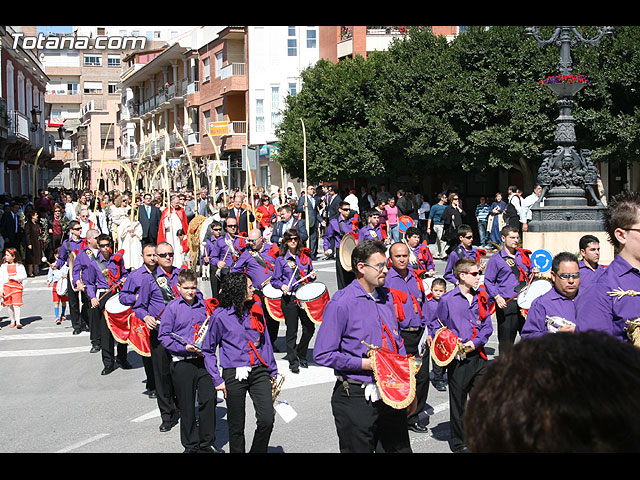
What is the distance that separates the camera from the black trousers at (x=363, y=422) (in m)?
5.26

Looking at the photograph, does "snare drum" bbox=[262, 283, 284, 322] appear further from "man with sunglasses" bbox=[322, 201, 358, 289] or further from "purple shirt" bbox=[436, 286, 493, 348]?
"purple shirt" bbox=[436, 286, 493, 348]

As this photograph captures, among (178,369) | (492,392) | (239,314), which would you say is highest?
(492,392)

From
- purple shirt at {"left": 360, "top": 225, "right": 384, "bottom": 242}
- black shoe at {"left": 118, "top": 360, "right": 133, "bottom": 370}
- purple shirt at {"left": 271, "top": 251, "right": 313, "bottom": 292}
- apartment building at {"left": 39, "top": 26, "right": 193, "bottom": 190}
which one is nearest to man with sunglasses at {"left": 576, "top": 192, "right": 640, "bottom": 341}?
purple shirt at {"left": 271, "top": 251, "right": 313, "bottom": 292}

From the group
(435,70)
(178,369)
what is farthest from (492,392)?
(435,70)

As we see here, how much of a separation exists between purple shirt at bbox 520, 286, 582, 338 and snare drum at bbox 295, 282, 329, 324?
3.80 meters

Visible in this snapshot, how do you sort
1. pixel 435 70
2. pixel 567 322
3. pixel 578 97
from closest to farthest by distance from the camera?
pixel 567 322, pixel 578 97, pixel 435 70

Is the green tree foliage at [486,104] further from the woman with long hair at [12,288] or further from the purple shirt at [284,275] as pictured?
the woman with long hair at [12,288]

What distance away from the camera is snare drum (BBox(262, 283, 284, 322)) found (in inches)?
427

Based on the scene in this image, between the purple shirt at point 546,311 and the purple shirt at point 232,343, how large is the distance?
210 cm

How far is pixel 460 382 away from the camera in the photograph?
6902mm
